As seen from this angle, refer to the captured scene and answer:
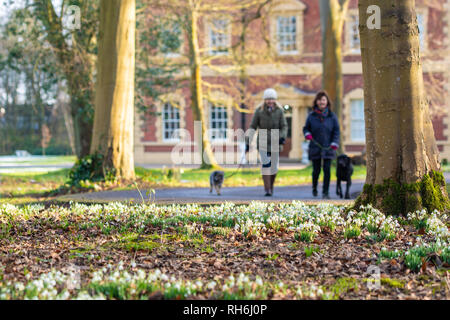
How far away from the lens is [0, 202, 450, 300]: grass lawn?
14.1ft

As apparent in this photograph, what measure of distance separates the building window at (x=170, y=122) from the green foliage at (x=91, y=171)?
2077cm

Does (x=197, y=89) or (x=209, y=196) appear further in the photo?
(x=197, y=89)

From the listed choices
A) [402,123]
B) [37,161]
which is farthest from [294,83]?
[402,123]

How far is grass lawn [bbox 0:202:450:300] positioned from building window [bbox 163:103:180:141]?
25.7 metres

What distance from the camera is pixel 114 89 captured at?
13055 millimetres

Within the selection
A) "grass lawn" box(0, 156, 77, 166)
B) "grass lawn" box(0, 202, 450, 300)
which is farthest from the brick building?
"grass lawn" box(0, 202, 450, 300)

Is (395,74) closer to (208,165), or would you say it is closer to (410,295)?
(410,295)

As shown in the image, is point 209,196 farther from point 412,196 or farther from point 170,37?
point 170,37

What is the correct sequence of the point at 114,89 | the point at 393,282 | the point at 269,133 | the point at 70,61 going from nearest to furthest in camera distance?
the point at 393,282 < the point at 269,133 < the point at 114,89 < the point at 70,61

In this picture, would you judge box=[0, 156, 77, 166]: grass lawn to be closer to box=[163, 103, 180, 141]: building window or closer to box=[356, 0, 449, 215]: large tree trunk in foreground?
box=[163, 103, 180, 141]: building window

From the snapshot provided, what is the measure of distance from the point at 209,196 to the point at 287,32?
23322mm

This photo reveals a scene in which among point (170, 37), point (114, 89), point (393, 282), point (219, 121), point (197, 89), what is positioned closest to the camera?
point (393, 282)

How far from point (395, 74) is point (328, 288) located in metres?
3.62

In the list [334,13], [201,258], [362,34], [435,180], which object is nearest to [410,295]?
[201,258]
